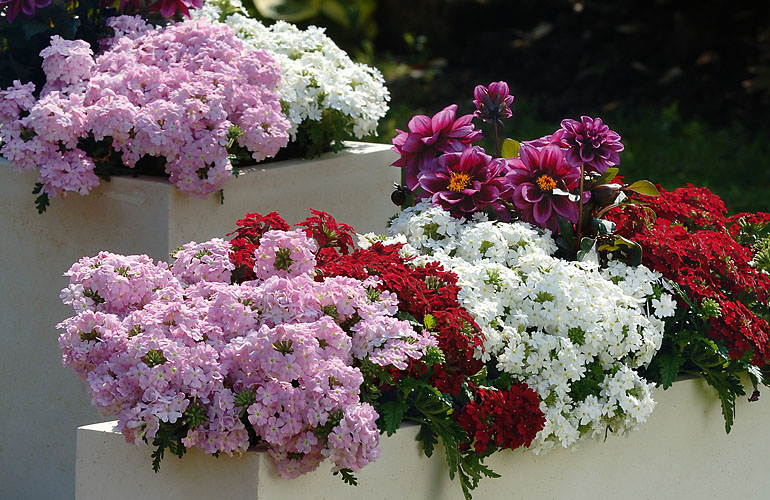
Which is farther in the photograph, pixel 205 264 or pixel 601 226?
pixel 601 226

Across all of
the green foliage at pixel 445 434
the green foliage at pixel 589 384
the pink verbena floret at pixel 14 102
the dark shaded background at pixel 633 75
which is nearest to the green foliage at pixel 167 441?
the green foliage at pixel 445 434

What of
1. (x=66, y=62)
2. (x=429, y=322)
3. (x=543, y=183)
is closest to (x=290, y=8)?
(x=66, y=62)

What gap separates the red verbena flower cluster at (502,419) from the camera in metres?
2.64

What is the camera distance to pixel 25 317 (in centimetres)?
403

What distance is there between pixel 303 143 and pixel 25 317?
47.6 inches

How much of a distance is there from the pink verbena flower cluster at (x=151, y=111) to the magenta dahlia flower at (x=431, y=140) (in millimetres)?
558

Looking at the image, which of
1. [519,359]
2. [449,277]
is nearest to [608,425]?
[519,359]

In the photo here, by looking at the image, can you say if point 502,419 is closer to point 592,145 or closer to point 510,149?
point 592,145

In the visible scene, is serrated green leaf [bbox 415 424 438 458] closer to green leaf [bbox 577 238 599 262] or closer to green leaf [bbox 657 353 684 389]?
green leaf [bbox 657 353 684 389]

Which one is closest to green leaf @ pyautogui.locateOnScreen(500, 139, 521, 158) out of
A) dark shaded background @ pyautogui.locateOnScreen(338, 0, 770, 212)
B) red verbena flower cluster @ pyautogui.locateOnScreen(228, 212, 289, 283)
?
red verbena flower cluster @ pyautogui.locateOnScreen(228, 212, 289, 283)

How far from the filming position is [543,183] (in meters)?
3.24

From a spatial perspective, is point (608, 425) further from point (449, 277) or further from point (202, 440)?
point (202, 440)

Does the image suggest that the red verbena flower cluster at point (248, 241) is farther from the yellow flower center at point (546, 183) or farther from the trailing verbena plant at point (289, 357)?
the yellow flower center at point (546, 183)

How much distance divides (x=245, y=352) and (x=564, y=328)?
868 mm
